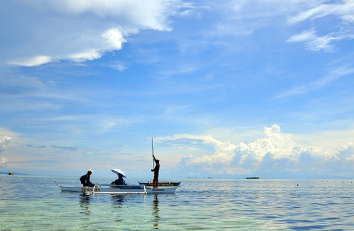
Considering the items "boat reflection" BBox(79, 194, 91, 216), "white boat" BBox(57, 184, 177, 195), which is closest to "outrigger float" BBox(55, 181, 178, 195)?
"white boat" BBox(57, 184, 177, 195)

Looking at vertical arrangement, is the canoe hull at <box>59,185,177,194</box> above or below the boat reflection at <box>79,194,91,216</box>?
above

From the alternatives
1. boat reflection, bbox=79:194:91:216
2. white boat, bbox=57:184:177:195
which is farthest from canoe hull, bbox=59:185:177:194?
boat reflection, bbox=79:194:91:216

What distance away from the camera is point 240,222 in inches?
907

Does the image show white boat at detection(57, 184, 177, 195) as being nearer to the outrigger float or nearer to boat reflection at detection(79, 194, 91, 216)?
the outrigger float

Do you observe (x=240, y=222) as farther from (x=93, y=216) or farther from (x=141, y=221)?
(x=93, y=216)

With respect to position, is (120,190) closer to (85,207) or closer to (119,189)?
(119,189)

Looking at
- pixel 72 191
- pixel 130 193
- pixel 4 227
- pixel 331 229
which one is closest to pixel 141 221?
pixel 4 227

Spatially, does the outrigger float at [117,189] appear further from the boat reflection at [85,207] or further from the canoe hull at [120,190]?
the boat reflection at [85,207]

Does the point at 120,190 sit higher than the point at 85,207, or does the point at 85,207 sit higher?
the point at 120,190

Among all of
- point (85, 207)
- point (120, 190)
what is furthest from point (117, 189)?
point (85, 207)

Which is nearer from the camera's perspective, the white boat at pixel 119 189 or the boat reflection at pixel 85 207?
the boat reflection at pixel 85 207

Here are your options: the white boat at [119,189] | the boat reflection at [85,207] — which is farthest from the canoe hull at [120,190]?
the boat reflection at [85,207]

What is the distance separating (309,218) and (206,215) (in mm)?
7244

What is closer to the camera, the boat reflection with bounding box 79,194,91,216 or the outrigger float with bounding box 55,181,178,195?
the boat reflection with bounding box 79,194,91,216
